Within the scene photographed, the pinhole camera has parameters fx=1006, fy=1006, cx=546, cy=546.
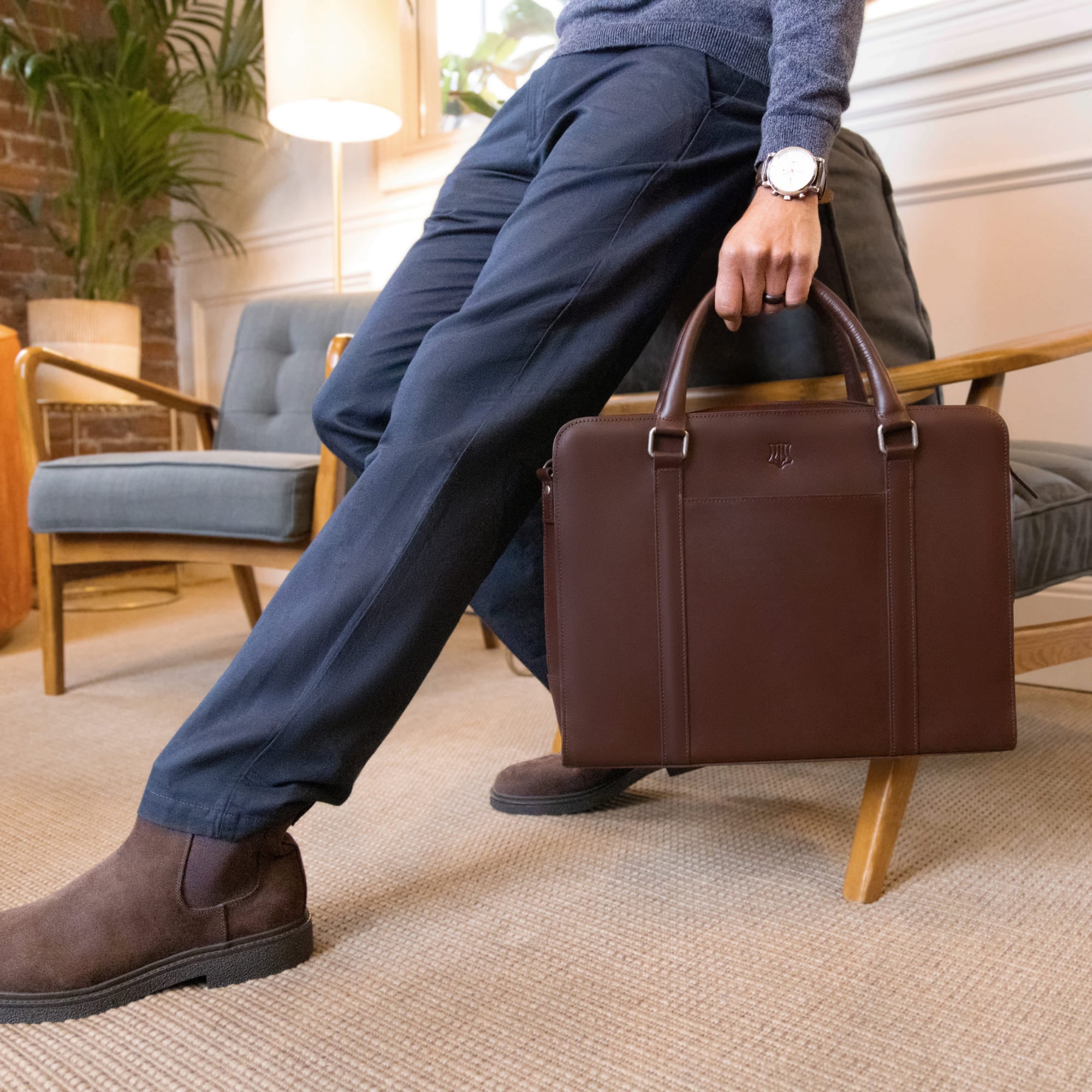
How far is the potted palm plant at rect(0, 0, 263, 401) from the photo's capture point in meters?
2.90

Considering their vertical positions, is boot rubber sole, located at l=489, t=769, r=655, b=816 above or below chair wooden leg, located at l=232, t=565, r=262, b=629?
below

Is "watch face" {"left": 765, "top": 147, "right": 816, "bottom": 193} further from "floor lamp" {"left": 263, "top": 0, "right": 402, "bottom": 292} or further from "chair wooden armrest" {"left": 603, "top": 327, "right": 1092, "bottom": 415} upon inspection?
"floor lamp" {"left": 263, "top": 0, "right": 402, "bottom": 292}

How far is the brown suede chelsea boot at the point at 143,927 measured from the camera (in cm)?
78

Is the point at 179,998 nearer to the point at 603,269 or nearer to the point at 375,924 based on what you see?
the point at 375,924

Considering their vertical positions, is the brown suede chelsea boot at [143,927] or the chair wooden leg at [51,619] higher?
the chair wooden leg at [51,619]

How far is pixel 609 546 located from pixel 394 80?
202 centimetres

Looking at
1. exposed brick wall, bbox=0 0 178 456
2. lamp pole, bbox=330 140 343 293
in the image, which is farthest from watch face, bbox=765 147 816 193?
exposed brick wall, bbox=0 0 178 456

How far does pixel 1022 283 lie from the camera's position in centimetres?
187

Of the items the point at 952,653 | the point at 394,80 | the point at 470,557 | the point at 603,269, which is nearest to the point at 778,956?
the point at 952,653

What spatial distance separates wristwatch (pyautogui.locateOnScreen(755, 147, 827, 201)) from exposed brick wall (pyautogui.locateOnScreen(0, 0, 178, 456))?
2.83 meters

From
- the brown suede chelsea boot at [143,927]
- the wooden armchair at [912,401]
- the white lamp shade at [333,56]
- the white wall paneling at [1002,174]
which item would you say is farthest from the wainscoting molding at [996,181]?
the brown suede chelsea boot at [143,927]

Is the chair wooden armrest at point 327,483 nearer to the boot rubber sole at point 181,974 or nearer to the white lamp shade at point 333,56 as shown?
the boot rubber sole at point 181,974

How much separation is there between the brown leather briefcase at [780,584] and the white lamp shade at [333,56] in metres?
1.87

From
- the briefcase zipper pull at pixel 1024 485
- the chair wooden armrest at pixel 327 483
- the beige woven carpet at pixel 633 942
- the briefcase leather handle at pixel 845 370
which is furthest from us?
the chair wooden armrest at pixel 327 483
